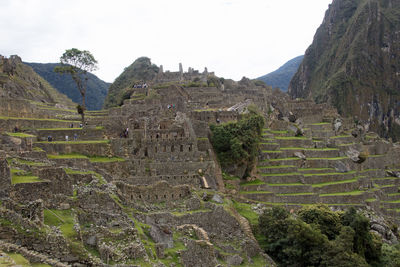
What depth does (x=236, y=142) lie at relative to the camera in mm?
34938

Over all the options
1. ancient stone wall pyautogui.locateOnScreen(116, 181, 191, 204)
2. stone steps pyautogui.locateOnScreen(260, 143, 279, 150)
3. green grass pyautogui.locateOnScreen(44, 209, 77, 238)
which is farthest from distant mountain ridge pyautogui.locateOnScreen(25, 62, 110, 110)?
green grass pyautogui.locateOnScreen(44, 209, 77, 238)

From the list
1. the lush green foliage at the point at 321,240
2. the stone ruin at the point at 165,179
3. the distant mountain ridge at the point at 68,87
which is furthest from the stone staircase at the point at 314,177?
the distant mountain ridge at the point at 68,87

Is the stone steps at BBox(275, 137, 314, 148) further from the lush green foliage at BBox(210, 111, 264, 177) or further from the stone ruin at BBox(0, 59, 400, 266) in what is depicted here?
the lush green foliage at BBox(210, 111, 264, 177)

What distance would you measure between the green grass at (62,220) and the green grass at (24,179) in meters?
1.44

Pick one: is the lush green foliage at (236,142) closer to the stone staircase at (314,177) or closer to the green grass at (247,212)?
the stone staircase at (314,177)

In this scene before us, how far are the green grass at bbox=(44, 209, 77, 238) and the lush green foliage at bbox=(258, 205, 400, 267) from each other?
14231 millimetres

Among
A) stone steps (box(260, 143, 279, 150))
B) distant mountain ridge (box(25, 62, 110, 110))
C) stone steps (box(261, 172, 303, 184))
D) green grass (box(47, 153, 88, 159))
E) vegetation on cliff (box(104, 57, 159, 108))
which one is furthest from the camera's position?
distant mountain ridge (box(25, 62, 110, 110))

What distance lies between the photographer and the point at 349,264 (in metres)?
24.8

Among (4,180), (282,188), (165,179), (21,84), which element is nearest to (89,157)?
(165,179)

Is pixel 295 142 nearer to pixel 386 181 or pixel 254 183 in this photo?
pixel 254 183

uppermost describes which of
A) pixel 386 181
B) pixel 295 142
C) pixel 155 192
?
pixel 295 142

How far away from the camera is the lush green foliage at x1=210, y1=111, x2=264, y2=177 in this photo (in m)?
35.1

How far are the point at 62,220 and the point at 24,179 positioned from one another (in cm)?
273

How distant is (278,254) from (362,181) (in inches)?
901
